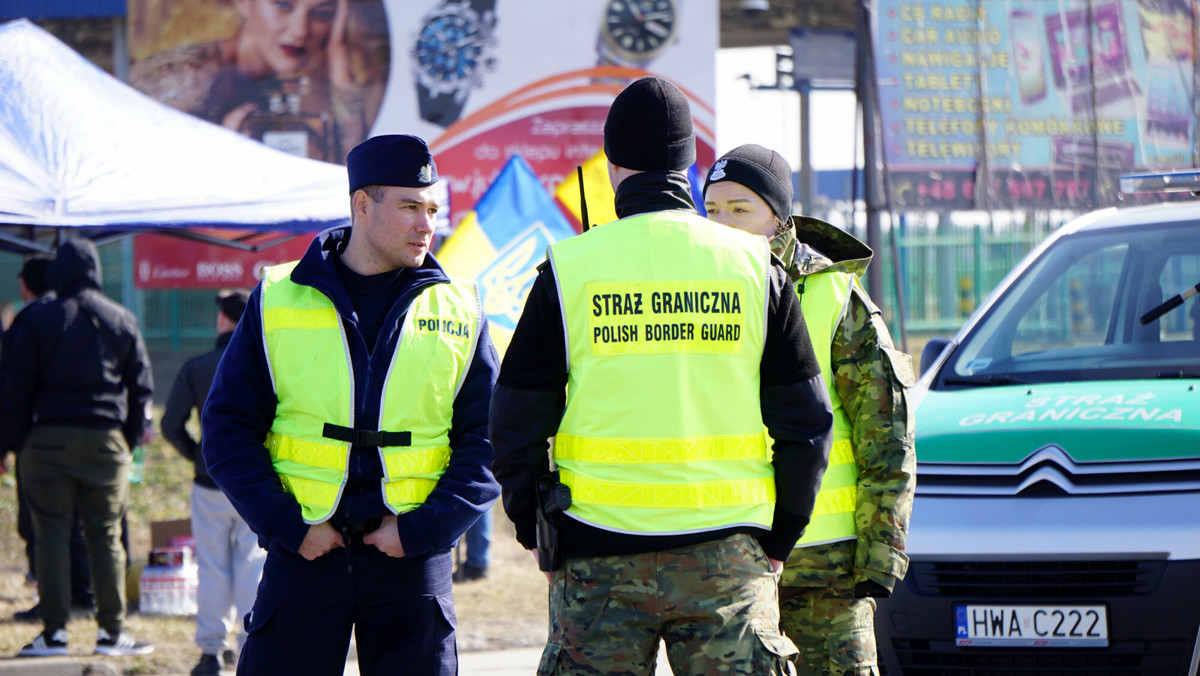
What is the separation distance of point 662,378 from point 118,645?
5.09m

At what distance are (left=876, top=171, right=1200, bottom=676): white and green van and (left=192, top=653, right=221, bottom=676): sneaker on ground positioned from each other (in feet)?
11.6

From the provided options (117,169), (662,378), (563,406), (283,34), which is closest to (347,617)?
(563,406)

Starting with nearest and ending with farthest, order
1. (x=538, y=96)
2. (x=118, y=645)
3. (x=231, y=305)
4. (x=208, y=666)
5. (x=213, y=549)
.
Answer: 1. (x=208, y=666)
2. (x=213, y=549)
3. (x=231, y=305)
4. (x=118, y=645)
5. (x=538, y=96)

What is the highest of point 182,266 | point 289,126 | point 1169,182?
point 289,126

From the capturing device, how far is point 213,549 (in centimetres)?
641

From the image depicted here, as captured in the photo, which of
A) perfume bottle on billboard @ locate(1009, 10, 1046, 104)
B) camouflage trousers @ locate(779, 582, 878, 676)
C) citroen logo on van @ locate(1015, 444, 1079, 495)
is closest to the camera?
camouflage trousers @ locate(779, 582, 878, 676)

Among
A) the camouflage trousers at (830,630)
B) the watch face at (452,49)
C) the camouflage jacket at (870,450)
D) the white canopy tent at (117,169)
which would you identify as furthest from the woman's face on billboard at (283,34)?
the camouflage trousers at (830,630)

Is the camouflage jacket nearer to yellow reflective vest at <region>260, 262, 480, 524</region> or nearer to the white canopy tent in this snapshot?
yellow reflective vest at <region>260, 262, 480, 524</region>

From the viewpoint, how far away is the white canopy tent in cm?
717

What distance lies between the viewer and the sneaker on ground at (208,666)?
245 inches

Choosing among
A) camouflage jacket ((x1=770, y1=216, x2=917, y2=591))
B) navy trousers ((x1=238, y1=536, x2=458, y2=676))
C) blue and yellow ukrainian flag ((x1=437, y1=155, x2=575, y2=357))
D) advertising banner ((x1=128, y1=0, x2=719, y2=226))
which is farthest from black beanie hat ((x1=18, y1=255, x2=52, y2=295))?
advertising banner ((x1=128, y1=0, x2=719, y2=226))

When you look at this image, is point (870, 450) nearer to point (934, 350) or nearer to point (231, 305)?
point (934, 350)

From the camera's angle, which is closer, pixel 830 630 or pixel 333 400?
pixel 333 400

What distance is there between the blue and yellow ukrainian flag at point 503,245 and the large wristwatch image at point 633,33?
6.62 meters
